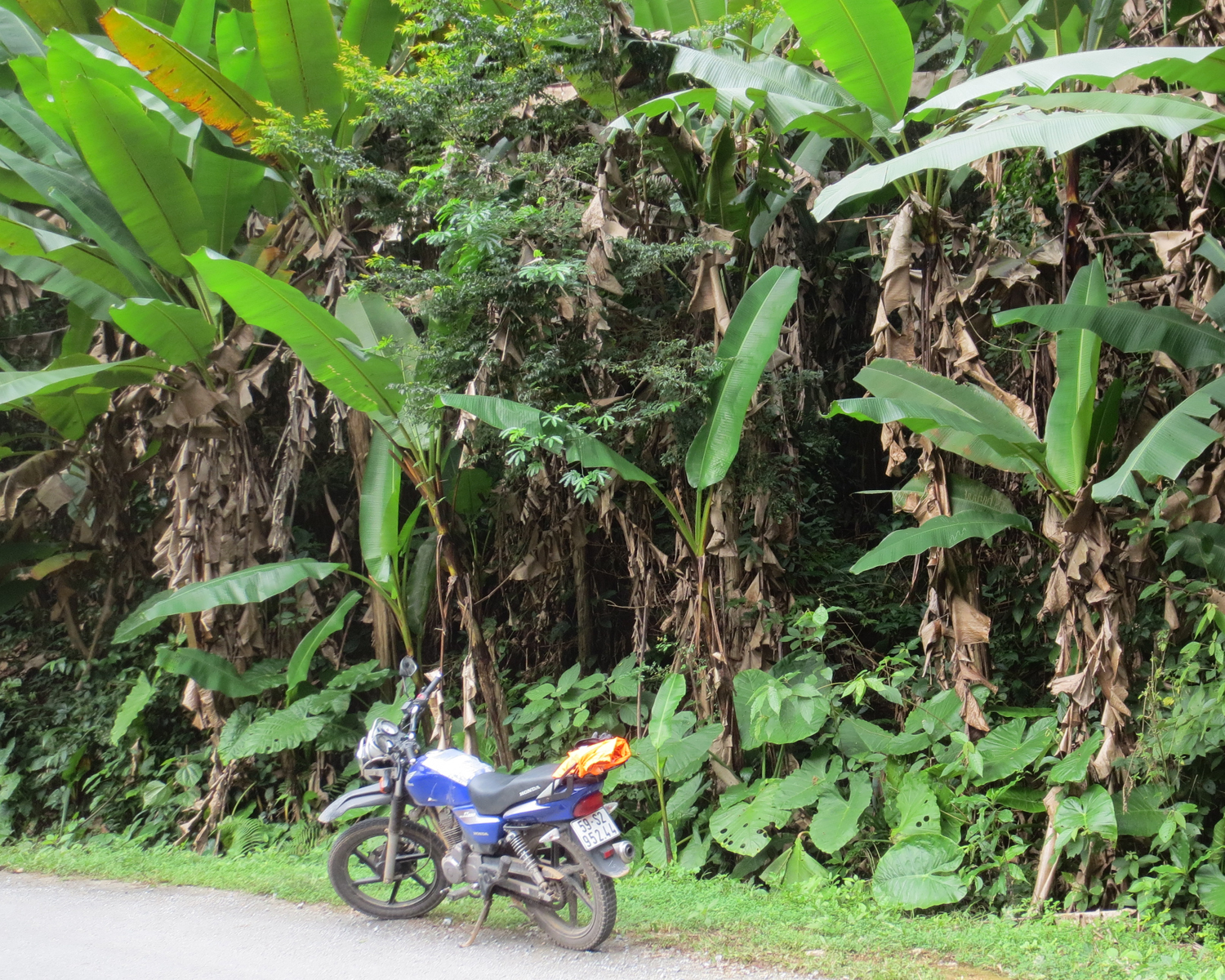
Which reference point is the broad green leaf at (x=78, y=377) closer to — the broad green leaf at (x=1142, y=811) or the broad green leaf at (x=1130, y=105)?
the broad green leaf at (x=1130, y=105)

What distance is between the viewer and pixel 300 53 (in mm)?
6129

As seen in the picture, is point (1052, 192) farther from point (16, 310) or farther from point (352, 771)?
point (16, 310)

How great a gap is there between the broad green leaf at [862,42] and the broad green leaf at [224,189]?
12.7 feet

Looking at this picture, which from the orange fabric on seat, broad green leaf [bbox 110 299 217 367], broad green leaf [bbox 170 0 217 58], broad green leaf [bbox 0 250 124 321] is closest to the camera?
the orange fabric on seat

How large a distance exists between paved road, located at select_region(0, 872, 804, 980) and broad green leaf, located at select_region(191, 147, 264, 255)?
4.29m

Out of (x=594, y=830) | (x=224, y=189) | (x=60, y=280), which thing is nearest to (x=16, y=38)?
(x=60, y=280)

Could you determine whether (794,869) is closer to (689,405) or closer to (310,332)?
(689,405)

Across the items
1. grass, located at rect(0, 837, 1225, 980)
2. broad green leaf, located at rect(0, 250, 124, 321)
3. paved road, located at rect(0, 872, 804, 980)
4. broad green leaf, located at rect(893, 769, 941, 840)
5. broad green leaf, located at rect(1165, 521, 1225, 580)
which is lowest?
paved road, located at rect(0, 872, 804, 980)

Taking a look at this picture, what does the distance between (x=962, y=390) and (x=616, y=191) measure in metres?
2.39

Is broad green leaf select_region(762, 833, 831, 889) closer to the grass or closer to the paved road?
the grass

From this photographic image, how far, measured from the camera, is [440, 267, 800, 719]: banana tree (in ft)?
15.3

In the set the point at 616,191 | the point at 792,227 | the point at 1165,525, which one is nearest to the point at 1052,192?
the point at 792,227

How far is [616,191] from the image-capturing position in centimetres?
547

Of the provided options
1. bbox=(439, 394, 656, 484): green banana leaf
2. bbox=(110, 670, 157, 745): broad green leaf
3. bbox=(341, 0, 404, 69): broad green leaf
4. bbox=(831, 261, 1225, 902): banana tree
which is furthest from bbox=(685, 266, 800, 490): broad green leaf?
bbox=(110, 670, 157, 745): broad green leaf
